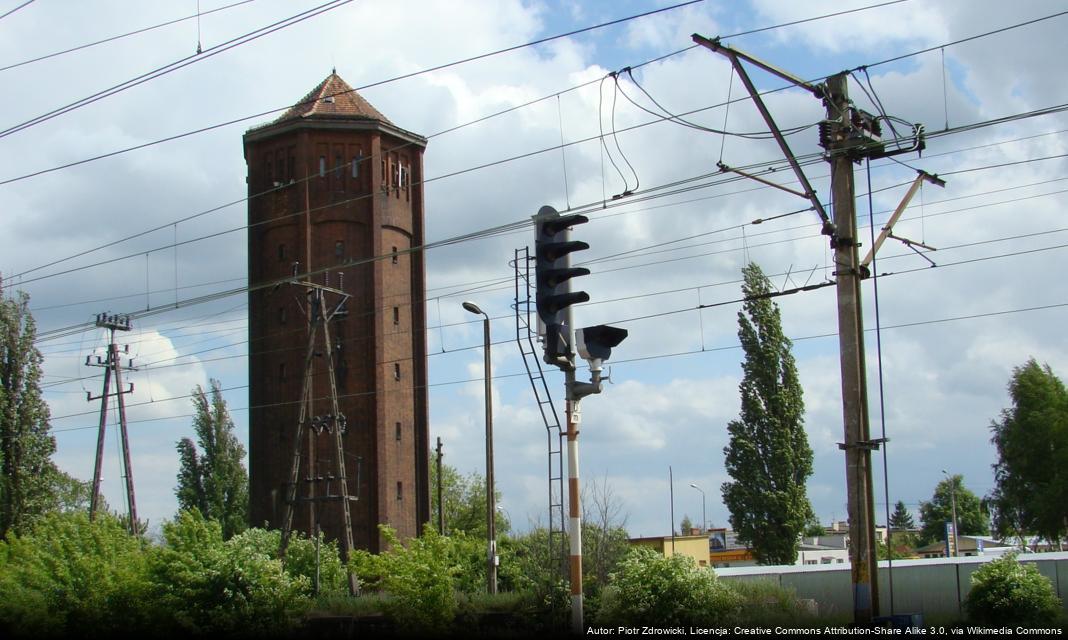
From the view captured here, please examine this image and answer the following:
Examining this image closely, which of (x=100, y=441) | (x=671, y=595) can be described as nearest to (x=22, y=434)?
(x=100, y=441)

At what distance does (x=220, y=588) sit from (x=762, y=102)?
1662 cm

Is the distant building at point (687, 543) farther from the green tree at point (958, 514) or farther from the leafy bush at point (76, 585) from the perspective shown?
the green tree at point (958, 514)

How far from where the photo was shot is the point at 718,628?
20547 mm

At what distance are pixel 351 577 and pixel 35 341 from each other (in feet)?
78.4

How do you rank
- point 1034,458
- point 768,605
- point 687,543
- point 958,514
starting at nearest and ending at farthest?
point 768,605
point 1034,458
point 687,543
point 958,514

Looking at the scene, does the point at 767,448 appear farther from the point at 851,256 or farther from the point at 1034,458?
the point at 851,256

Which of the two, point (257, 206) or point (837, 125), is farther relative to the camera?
point (257, 206)

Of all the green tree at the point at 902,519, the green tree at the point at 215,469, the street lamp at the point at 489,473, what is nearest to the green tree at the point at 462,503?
the green tree at the point at 215,469

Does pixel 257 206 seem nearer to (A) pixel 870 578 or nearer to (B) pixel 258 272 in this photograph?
(B) pixel 258 272

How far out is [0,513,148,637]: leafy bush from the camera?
27609mm

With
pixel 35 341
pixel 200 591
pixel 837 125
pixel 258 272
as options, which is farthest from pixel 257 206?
pixel 837 125

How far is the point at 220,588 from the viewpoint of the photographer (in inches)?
993

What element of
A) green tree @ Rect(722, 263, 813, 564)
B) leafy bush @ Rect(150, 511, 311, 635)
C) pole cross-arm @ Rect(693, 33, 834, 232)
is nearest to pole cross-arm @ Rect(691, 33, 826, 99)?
pole cross-arm @ Rect(693, 33, 834, 232)

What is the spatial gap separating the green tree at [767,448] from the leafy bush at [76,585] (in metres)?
28.1
